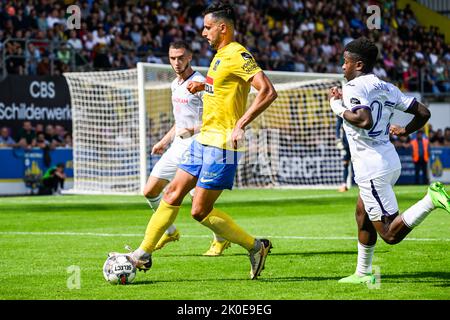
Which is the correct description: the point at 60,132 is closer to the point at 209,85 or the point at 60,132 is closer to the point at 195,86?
the point at 195,86

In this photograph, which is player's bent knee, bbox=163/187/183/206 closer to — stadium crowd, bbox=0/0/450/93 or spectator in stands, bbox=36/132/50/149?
spectator in stands, bbox=36/132/50/149

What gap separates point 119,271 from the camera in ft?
29.4

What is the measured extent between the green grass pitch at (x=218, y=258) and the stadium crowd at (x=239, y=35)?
9892mm

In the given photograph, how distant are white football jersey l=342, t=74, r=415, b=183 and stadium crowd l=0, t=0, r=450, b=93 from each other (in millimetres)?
19905

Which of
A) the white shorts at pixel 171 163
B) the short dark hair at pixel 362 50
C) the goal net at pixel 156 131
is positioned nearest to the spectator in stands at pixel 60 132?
the goal net at pixel 156 131

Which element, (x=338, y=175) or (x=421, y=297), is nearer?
(x=421, y=297)

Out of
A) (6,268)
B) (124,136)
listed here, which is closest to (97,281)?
(6,268)

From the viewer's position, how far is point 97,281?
366 inches

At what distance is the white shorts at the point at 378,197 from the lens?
8.63m

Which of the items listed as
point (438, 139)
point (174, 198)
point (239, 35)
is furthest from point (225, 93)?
point (438, 139)

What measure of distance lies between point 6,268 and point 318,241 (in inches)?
182

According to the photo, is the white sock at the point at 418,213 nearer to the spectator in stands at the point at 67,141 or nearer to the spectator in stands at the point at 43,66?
the spectator in stands at the point at 67,141

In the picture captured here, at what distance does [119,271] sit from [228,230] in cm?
121
